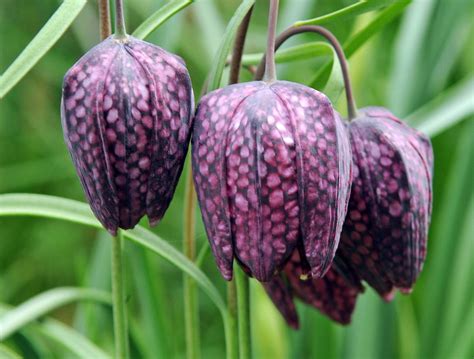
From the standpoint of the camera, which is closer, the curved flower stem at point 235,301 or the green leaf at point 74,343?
the curved flower stem at point 235,301

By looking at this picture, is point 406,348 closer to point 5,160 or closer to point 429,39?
point 429,39

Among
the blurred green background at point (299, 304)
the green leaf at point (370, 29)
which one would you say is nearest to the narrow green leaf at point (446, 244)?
the blurred green background at point (299, 304)

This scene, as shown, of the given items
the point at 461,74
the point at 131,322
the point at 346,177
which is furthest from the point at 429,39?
the point at 346,177

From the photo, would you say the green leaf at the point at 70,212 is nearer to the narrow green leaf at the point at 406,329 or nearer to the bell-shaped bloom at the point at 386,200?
the bell-shaped bloom at the point at 386,200

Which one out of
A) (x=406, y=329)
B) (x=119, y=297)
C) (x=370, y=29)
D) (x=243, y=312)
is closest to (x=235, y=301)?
(x=243, y=312)

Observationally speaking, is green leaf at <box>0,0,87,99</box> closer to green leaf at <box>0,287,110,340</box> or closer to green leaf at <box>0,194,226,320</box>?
green leaf at <box>0,194,226,320</box>

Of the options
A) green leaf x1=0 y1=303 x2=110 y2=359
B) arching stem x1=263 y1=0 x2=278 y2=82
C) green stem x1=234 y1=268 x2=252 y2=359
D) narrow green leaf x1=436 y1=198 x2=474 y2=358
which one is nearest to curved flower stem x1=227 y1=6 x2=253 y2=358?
green stem x1=234 y1=268 x2=252 y2=359

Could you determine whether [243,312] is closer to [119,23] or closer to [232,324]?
[232,324]
